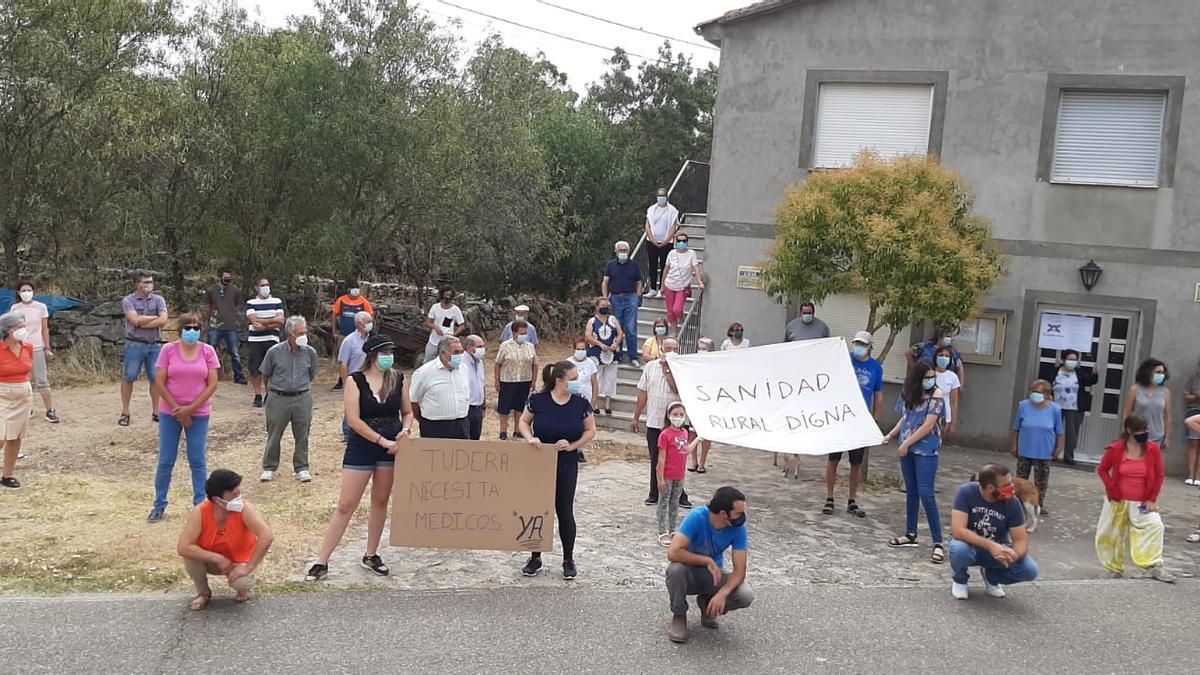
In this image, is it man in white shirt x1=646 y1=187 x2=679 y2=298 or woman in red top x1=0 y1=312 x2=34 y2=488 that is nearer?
woman in red top x1=0 y1=312 x2=34 y2=488

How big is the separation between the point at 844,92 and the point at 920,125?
1.21m

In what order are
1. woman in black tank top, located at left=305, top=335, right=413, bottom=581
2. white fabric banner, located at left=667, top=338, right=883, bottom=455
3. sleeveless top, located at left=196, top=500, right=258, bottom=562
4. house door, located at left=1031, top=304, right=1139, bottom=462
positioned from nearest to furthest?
sleeveless top, located at left=196, top=500, right=258, bottom=562, woman in black tank top, located at left=305, top=335, right=413, bottom=581, white fabric banner, located at left=667, top=338, right=883, bottom=455, house door, located at left=1031, top=304, right=1139, bottom=462

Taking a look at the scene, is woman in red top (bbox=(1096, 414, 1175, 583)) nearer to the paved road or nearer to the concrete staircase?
the paved road

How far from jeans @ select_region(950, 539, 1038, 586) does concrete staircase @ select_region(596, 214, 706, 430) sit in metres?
7.04

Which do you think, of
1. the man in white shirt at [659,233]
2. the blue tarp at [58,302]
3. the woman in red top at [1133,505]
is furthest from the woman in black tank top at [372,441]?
the blue tarp at [58,302]

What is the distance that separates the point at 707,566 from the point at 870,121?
1004 cm

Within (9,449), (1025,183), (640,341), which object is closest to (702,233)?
(640,341)

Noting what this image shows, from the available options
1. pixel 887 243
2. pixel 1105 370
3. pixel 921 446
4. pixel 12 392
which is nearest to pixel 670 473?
pixel 921 446

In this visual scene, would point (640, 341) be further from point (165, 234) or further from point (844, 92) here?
point (165, 234)

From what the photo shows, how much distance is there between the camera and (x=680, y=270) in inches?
592

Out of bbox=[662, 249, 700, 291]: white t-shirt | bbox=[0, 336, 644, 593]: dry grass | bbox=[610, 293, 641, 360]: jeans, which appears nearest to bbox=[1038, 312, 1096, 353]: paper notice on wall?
bbox=[662, 249, 700, 291]: white t-shirt

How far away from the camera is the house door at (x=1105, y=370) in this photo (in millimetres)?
13523

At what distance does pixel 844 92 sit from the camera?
14422 millimetres

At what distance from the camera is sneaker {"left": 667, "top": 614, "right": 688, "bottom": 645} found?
241 inches
